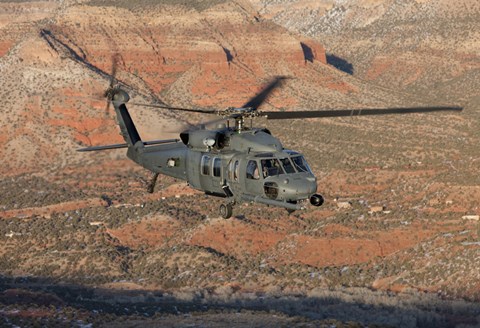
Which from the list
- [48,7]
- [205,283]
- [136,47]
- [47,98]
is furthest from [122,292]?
[48,7]

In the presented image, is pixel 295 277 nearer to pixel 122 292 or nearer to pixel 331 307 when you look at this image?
pixel 331 307

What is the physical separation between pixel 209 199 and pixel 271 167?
164 ft

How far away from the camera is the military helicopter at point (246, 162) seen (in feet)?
129

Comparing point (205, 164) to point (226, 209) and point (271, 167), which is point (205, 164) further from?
point (271, 167)

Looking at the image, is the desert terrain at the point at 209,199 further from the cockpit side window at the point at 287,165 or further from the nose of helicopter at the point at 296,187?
the nose of helicopter at the point at 296,187

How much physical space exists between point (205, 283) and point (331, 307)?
12.0m

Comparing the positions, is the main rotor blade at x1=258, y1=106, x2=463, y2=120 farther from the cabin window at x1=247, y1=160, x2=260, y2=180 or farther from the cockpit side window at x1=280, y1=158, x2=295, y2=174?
the cabin window at x1=247, y1=160, x2=260, y2=180

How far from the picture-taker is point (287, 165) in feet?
132

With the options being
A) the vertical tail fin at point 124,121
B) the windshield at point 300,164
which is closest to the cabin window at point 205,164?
the windshield at point 300,164

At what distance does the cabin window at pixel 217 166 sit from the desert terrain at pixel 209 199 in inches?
197

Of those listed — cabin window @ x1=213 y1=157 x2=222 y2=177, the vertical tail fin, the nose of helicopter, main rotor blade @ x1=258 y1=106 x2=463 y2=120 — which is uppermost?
the vertical tail fin

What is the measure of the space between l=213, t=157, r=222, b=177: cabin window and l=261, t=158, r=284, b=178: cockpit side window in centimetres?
281

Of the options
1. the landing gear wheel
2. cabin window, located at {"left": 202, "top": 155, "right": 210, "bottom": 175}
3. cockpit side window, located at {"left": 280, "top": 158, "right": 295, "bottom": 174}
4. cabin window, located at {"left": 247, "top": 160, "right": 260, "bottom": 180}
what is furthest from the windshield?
cabin window, located at {"left": 202, "top": 155, "right": 210, "bottom": 175}

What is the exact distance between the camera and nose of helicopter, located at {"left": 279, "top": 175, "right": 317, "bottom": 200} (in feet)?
128
